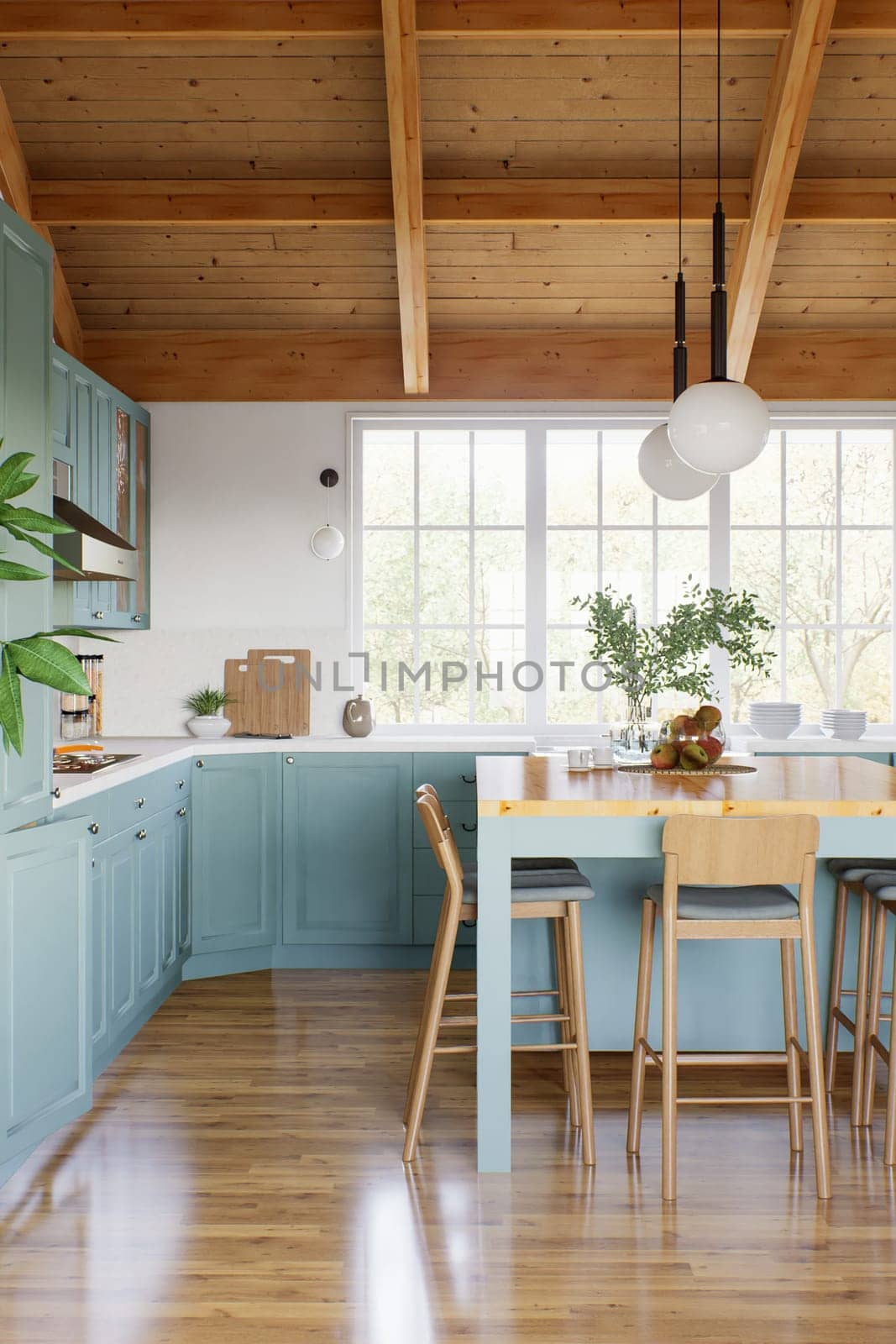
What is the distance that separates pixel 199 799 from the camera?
184 inches

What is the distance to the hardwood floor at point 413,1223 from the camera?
7.23 ft

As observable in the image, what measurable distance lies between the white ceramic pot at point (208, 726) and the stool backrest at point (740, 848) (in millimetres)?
2944

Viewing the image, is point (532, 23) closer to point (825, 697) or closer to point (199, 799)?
point (199, 799)

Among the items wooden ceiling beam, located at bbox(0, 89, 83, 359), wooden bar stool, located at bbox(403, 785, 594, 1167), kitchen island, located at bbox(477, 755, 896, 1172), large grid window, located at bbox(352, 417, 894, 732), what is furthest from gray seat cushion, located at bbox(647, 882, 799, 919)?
large grid window, located at bbox(352, 417, 894, 732)

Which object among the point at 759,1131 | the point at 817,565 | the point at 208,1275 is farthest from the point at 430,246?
the point at 817,565

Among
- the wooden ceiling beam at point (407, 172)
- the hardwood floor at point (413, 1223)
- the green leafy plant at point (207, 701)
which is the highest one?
the wooden ceiling beam at point (407, 172)

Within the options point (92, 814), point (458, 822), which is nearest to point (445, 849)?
point (92, 814)

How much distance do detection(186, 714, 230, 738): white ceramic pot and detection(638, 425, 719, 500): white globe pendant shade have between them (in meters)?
2.60

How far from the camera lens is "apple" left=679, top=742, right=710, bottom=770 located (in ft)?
11.3

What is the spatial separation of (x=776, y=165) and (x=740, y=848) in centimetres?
280

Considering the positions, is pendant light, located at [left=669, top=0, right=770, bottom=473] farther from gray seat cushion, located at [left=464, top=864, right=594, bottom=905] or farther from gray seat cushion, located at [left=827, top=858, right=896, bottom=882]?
gray seat cushion, located at [left=827, top=858, right=896, bottom=882]

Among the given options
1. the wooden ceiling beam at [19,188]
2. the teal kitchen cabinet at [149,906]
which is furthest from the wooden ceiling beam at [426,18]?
the teal kitchen cabinet at [149,906]

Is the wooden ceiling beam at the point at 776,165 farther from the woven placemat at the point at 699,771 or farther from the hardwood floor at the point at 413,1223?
the hardwood floor at the point at 413,1223

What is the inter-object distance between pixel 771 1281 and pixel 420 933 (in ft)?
8.54
